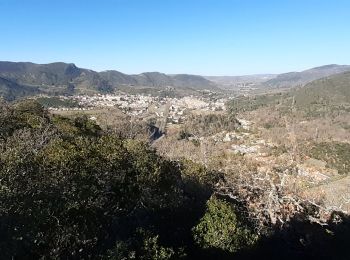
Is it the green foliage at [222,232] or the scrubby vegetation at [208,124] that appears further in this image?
the scrubby vegetation at [208,124]

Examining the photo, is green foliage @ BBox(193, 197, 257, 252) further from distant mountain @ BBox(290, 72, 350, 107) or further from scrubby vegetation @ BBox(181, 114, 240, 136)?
distant mountain @ BBox(290, 72, 350, 107)

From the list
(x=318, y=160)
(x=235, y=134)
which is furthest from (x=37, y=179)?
(x=235, y=134)

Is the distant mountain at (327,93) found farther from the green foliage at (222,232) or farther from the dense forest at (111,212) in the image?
the green foliage at (222,232)

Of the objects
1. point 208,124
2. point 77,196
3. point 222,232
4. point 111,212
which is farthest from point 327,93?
point 77,196

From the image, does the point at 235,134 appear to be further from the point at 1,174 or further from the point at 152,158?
the point at 1,174

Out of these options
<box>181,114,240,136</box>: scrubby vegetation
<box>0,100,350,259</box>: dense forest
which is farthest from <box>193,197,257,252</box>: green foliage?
<box>181,114,240,136</box>: scrubby vegetation

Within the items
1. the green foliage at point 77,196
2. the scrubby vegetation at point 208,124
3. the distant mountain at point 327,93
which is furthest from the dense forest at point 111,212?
the distant mountain at point 327,93

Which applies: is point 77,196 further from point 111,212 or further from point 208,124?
point 208,124
